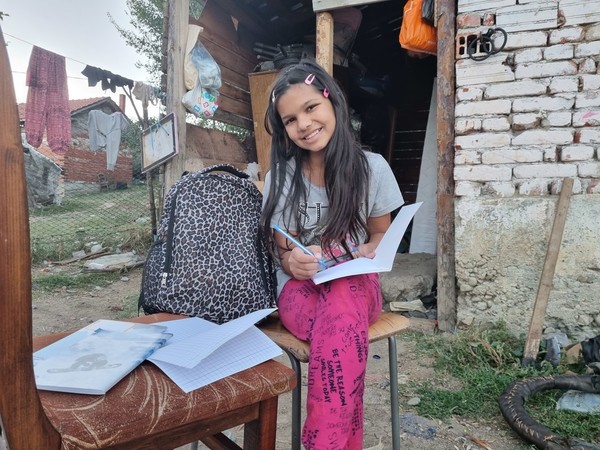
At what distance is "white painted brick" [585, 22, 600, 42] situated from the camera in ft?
8.00

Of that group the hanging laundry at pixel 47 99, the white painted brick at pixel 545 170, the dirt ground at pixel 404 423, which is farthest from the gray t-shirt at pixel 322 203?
the hanging laundry at pixel 47 99

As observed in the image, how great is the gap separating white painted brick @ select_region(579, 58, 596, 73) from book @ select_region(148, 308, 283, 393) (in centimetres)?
259

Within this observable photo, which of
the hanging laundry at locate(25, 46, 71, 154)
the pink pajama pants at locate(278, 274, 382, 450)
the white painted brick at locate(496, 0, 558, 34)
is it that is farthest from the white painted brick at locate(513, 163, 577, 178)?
the hanging laundry at locate(25, 46, 71, 154)

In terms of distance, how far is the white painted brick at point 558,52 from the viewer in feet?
8.21

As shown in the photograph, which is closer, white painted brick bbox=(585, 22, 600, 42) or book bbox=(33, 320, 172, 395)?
book bbox=(33, 320, 172, 395)

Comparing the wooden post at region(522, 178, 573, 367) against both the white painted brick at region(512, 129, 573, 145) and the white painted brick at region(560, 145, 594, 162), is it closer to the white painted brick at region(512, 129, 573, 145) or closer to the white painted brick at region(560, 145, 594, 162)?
the white painted brick at region(560, 145, 594, 162)

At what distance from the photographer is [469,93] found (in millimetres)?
2699

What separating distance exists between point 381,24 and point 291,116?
3675 mm

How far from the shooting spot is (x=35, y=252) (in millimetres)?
5578

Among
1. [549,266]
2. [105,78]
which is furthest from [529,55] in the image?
[105,78]

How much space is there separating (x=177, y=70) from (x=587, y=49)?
9.20ft

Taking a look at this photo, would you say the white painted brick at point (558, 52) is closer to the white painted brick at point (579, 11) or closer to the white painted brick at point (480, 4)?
the white painted brick at point (579, 11)

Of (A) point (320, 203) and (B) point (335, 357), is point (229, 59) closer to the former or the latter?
(A) point (320, 203)

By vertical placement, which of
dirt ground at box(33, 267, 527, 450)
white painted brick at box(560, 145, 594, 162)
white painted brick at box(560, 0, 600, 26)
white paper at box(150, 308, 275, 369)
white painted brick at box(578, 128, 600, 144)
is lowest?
dirt ground at box(33, 267, 527, 450)
